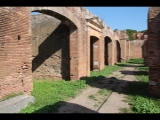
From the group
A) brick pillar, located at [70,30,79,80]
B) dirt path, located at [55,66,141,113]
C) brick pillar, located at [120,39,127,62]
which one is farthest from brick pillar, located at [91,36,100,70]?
brick pillar, located at [120,39,127,62]

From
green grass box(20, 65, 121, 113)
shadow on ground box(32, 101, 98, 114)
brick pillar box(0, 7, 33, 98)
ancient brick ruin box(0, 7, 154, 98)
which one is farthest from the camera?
ancient brick ruin box(0, 7, 154, 98)

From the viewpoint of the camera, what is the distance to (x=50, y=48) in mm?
Result: 11180

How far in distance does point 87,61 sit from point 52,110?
6657 mm

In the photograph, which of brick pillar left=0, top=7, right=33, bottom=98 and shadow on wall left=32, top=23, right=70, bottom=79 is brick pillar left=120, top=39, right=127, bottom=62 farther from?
brick pillar left=0, top=7, right=33, bottom=98

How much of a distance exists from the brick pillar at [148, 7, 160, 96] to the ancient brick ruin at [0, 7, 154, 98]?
15 cm

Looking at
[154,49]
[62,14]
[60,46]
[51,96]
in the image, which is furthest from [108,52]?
[51,96]

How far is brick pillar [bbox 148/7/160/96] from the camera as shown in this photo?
7262 mm

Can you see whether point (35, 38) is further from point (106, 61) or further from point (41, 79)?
point (106, 61)

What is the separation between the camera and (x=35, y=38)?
11.7m

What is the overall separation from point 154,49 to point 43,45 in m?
6.27

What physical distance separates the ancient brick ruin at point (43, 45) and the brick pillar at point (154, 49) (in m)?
0.15

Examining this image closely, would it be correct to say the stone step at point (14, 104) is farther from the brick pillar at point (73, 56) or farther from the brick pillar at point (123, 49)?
the brick pillar at point (123, 49)

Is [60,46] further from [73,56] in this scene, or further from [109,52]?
Result: [109,52]
